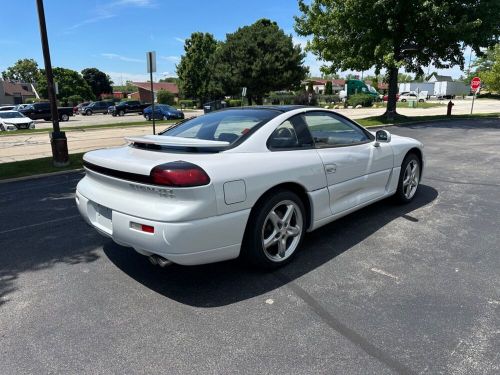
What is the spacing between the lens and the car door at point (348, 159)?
155 inches

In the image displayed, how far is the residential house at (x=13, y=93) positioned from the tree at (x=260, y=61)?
177ft

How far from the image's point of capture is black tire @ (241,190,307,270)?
3.22 metres

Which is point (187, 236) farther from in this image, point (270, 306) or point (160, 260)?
point (270, 306)

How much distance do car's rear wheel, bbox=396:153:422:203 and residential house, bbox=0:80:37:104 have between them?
291 feet

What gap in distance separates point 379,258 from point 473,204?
261cm

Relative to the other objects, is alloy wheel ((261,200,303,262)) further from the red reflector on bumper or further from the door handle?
the red reflector on bumper

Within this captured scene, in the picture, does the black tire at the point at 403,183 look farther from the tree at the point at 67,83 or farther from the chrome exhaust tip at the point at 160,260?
the tree at the point at 67,83

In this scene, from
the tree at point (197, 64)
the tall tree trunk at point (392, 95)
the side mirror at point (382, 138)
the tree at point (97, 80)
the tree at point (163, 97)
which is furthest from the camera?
the tree at point (97, 80)

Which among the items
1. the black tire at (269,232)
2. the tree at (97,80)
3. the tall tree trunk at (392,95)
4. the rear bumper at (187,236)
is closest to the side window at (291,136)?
the black tire at (269,232)

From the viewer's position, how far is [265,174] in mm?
3225

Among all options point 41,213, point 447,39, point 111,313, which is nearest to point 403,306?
point 111,313

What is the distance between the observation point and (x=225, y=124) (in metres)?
3.89

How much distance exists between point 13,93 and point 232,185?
93893 millimetres

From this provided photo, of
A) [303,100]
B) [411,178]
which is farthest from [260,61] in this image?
[411,178]
